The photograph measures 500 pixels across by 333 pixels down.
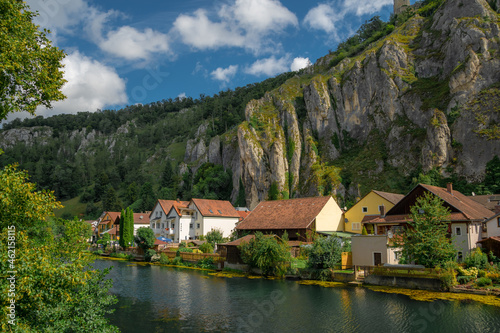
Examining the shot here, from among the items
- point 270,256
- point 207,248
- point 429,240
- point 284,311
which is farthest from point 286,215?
point 284,311

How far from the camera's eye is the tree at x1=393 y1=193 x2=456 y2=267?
31266 millimetres

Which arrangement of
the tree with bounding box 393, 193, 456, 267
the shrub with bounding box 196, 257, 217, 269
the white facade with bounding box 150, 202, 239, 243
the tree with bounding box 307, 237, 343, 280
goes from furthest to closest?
the white facade with bounding box 150, 202, 239, 243 < the shrub with bounding box 196, 257, 217, 269 < the tree with bounding box 307, 237, 343, 280 < the tree with bounding box 393, 193, 456, 267

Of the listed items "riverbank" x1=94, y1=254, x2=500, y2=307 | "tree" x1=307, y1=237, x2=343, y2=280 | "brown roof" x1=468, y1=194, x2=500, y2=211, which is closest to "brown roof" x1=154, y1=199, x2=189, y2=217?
"riverbank" x1=94, y1=254, x2=500, y2=307

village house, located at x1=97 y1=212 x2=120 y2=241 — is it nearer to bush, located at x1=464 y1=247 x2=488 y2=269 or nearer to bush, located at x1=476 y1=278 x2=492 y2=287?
bush, located at x1=464 y1=247 x2=488 y2=269

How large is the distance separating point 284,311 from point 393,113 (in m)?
70.2

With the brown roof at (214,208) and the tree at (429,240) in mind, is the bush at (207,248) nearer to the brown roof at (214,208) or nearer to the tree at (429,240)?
the brown roof at (214,208)

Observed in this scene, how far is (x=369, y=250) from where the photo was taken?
3712cm

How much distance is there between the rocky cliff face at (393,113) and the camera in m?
67.5

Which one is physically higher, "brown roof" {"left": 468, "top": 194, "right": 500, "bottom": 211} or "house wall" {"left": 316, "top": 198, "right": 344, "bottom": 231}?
"brown roof" {"left": 468, "top": 194, "right": 500, "bottom": 211}

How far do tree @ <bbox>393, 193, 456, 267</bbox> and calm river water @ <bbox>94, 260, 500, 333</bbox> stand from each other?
5.78 meters

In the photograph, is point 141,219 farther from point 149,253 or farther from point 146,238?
point 149,253

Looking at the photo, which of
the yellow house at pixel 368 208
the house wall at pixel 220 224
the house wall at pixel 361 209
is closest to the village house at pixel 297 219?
the house wall at pixel 361 209

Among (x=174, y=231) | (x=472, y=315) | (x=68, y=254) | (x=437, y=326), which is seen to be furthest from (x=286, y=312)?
(x=174, y=231)

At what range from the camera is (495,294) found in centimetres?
2627
